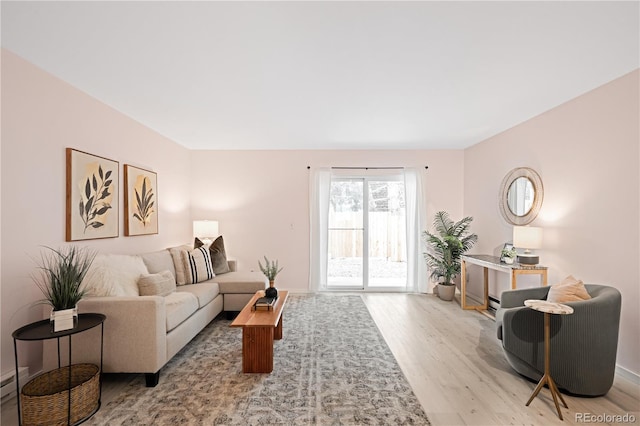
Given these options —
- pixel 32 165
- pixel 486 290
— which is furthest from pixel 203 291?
pixel 486 290

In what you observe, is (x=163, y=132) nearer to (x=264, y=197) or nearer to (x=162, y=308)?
(x=264, y=197)

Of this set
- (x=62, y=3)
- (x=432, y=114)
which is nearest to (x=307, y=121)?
(x=432, y=114)

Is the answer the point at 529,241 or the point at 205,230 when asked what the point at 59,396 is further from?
the point at 529,241

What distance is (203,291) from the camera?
3564 mm

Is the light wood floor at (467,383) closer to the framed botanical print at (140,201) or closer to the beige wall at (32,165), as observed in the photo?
the beige wall at (32,165)

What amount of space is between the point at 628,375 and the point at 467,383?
136 cm

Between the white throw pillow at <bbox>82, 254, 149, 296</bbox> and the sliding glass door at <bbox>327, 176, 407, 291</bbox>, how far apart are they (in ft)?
10.7

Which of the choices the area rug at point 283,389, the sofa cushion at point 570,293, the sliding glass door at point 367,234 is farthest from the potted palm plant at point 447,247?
the sofa cushion at point 570,293

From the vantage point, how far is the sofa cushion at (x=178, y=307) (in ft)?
8.93

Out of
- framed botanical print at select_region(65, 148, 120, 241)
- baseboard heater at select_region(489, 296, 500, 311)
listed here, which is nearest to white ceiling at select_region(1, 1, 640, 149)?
framed botanical print at select_region(65, 148, 120, 241)

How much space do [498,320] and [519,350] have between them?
0.31m

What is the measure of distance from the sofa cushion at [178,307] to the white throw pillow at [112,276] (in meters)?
0.34

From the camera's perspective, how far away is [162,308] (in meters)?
2.47

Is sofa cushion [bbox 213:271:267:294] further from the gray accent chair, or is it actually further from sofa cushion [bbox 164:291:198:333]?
the gray accent chair
